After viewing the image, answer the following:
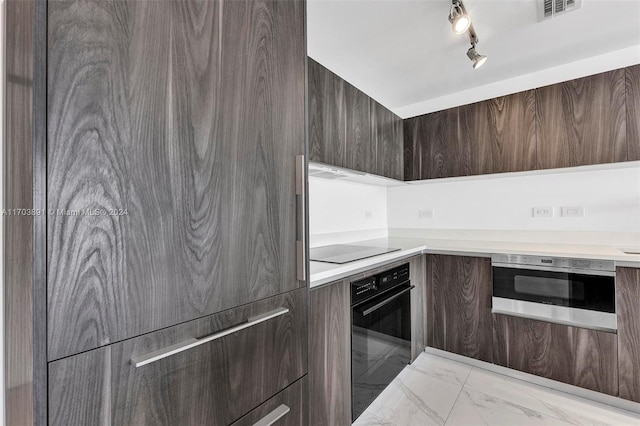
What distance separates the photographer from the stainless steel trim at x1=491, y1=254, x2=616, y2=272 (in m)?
1.77

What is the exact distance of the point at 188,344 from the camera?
73cm

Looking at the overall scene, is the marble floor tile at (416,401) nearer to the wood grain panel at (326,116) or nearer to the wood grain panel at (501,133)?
the wood grain panel at (326,116)

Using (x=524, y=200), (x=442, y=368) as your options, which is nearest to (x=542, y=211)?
(x=524, y=200)

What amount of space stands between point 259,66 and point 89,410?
1.02 m

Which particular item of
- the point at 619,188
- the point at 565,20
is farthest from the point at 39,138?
the point at 619,188

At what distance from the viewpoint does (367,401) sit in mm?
1657

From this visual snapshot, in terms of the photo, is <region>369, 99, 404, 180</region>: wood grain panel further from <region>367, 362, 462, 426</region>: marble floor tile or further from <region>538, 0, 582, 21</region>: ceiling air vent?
<region>367, 362, 462, 426</region>: marble floor tile

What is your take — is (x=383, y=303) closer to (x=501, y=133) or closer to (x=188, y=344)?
(x=188, y=344)

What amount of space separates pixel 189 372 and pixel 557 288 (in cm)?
233

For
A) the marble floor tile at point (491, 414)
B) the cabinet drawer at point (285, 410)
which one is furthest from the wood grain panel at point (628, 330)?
the cabinet drawer at point (285, 410)

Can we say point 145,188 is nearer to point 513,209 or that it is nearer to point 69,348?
point 69,348

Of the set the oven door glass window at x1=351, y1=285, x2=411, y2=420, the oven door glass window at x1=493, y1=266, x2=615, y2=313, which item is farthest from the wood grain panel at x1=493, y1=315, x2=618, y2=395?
the oven door glass window at x1=351, y1=285, x2=411, y2=420

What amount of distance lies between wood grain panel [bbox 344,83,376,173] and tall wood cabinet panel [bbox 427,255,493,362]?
1.04m

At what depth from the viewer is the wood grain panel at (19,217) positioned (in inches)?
21.7
